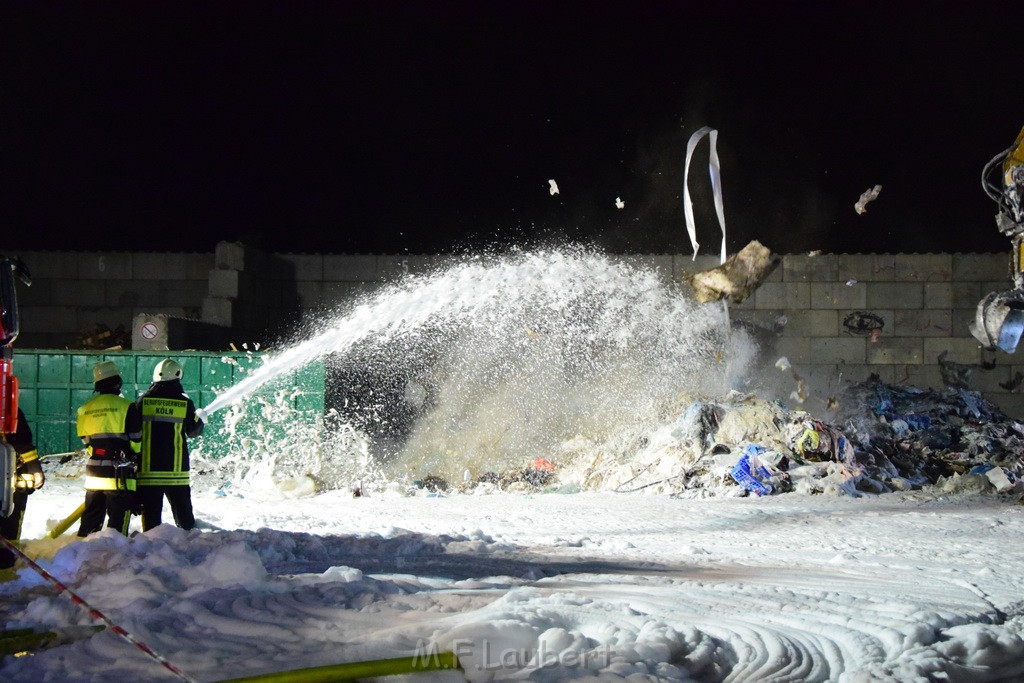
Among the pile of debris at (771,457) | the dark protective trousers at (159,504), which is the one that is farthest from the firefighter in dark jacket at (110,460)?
the pile of debris at (771,457)

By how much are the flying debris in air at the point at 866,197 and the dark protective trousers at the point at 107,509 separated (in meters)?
16.5

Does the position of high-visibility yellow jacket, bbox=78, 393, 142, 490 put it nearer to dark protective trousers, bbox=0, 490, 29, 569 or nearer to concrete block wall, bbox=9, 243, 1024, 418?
dark protective trousers, bbox=0, 490, 29, 569

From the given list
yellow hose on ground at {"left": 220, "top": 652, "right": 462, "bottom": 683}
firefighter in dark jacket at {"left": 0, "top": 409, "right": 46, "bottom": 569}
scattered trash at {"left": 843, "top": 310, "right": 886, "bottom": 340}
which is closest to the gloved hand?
firefighter in dark jacket at {"left": 0, "top": 409, "right": 46, "bottom": 569}

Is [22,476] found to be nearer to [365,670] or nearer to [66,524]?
[66,524]

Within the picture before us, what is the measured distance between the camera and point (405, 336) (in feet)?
53.3

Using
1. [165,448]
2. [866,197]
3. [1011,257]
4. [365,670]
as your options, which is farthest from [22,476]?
[866,197]

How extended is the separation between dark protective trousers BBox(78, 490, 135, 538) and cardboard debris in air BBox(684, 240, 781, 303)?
492 inches

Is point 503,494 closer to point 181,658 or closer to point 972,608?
point 972,608

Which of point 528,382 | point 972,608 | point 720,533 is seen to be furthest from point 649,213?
point 972,608

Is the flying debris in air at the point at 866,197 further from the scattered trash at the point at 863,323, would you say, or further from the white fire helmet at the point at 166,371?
the white fire helmet at the point at 166,371

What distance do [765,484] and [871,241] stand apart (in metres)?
10.3

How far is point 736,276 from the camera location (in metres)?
17.4

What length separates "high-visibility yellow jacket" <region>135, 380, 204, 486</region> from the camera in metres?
6.62

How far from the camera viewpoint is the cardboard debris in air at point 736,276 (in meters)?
17.3
